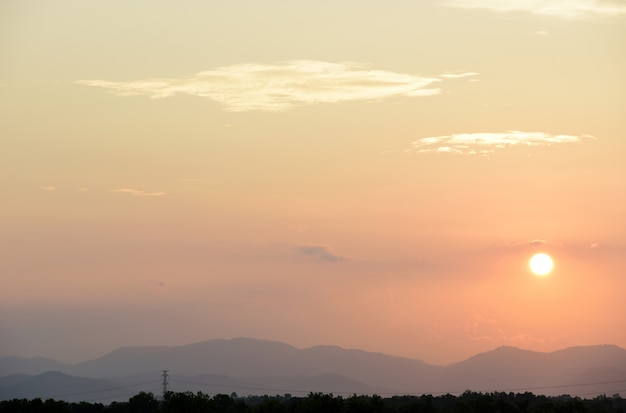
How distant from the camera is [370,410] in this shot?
199 m

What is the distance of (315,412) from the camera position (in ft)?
644

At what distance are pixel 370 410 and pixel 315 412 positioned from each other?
9.40m
